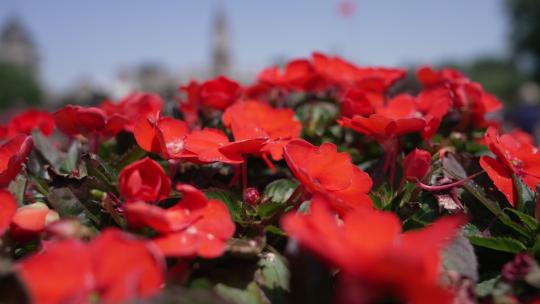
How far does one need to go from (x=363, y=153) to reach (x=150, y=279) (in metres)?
0.86

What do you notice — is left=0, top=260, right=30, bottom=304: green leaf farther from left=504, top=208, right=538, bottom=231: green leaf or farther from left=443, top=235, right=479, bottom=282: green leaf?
left=504, top=208, right=538, bottom=231: green leaf

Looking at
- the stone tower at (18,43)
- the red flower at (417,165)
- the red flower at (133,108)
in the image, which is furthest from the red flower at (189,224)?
the stone tower at (18,43)

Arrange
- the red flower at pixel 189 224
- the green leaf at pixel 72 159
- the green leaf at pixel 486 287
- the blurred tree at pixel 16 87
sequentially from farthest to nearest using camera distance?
the blurred tree at pixel 16 87 < the green leaf at pixel 72 159 < the green leaf at pixel 486 287 < the red flower at pixel 189 224

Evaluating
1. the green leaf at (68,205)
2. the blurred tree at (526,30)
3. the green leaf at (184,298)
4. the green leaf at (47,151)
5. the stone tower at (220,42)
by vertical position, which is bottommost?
the stone tower at (220,42)

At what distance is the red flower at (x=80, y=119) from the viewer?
1101mm

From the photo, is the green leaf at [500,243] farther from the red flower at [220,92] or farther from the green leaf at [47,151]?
the green leaf at [47,151]

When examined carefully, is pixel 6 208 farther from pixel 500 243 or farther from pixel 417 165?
pixel 500 243

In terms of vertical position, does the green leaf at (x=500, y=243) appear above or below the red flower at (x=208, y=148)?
below

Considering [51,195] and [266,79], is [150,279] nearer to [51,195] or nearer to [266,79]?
[51,195]

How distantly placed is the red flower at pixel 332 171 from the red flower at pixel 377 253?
0.25 metres

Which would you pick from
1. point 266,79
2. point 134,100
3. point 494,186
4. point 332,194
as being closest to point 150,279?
point 332,194

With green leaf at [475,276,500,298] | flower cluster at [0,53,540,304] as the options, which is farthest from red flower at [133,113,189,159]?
green leaf at [475,276,500,298]

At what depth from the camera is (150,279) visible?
23.9 inches

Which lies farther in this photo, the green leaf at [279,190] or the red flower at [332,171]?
the green leaf at [279,190]
